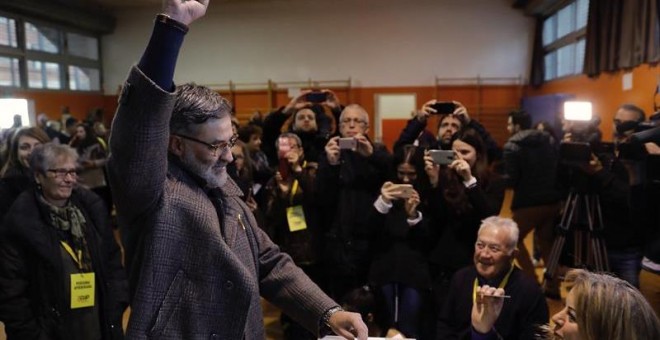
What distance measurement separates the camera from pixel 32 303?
2.13 meters

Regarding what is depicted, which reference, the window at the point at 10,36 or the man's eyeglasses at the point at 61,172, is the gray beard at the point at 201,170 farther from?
the window at the point at 10,36

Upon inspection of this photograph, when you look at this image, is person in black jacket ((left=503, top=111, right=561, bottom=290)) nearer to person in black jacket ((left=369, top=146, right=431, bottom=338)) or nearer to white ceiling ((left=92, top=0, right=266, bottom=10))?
person in black jacket ((left=369, top=146, right=431, bottom=338))

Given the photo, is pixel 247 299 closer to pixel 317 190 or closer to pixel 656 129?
pixel 317 190

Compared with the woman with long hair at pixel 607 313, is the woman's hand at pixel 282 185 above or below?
above

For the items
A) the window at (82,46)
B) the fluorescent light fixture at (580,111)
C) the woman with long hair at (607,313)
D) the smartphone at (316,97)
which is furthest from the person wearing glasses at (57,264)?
the window at (82,46)

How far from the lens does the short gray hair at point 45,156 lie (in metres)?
2.18

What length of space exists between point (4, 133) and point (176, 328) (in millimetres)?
2436

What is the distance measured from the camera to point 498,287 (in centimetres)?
217

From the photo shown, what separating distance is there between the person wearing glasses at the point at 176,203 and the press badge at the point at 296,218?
6.23 ft

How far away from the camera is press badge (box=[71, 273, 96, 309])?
2160 millimetres

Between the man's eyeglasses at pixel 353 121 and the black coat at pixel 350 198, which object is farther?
the man's eyeglasses at pixel 353 121

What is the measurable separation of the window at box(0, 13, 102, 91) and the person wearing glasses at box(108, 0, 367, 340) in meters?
6.22

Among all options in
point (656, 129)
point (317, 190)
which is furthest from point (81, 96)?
point (656, 129)

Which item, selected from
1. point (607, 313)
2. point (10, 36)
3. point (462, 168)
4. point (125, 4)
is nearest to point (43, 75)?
point (10, 36)
